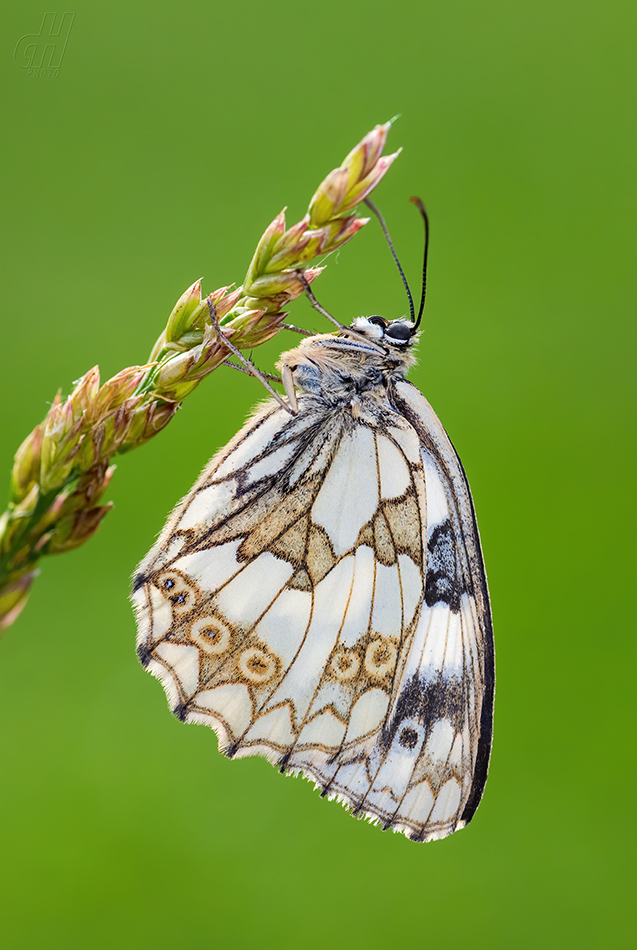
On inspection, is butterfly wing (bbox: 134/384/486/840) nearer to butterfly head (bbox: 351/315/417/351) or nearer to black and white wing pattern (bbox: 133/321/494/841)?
black and white wing pattern (bbox: 133/321/494/841)

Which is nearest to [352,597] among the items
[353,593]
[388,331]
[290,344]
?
[353,593]

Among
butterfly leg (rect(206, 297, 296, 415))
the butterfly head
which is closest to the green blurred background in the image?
the butterfly head

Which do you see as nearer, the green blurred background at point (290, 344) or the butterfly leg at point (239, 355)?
the butterfly leg at point (239, 355)

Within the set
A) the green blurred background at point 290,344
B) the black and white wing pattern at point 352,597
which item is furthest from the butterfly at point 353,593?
the green blurred background at point 290,344

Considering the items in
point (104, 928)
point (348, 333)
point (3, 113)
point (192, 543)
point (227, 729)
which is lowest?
point (104, 928)

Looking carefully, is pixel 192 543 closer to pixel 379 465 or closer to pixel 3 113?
pixel 379 465

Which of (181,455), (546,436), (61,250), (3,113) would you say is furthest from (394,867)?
(3,113)

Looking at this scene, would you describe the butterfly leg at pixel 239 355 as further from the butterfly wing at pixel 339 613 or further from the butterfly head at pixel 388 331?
the butterfly head at pixel 388 331
